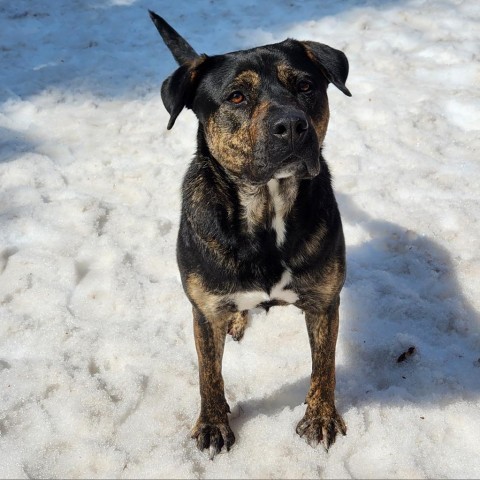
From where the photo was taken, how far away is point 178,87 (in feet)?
10.1

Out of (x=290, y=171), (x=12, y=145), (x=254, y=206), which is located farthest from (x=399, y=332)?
(x=12, y=145)

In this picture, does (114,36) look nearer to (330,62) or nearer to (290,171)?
(330,62)

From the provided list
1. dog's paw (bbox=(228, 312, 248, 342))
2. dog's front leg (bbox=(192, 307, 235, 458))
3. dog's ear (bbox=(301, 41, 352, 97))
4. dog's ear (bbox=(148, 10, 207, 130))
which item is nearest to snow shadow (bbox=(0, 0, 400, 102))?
dog's paw (bbox=(228, 312, 248, 342))

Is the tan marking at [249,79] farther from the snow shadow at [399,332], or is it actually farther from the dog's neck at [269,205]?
the snow shadow at [399,332]

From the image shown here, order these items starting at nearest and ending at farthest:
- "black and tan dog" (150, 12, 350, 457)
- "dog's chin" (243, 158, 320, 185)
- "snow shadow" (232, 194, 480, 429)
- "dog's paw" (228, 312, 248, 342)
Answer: "dog's chin" (243, 158, 320, 185), "black and tan dog" (150, 12, 350, 457), "snow shadow" (232, 194, 480, 429), "dog's paw" (228, 312, 248, 342)

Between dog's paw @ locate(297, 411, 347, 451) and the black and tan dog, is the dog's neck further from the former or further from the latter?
dog's paw @ locate(297, 411, 347, 451)

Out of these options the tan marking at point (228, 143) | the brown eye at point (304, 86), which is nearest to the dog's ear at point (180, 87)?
the tan marking at point (228, 143)

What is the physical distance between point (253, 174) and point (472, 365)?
6.52 feet

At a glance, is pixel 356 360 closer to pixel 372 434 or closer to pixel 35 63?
pixel 372 434

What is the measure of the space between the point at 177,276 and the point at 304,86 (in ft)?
6.72

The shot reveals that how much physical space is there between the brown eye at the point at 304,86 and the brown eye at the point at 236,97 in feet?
1.01

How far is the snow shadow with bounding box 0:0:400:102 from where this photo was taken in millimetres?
7188

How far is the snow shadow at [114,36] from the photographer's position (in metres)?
7.19

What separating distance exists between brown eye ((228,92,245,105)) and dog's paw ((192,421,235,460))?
1.81m
